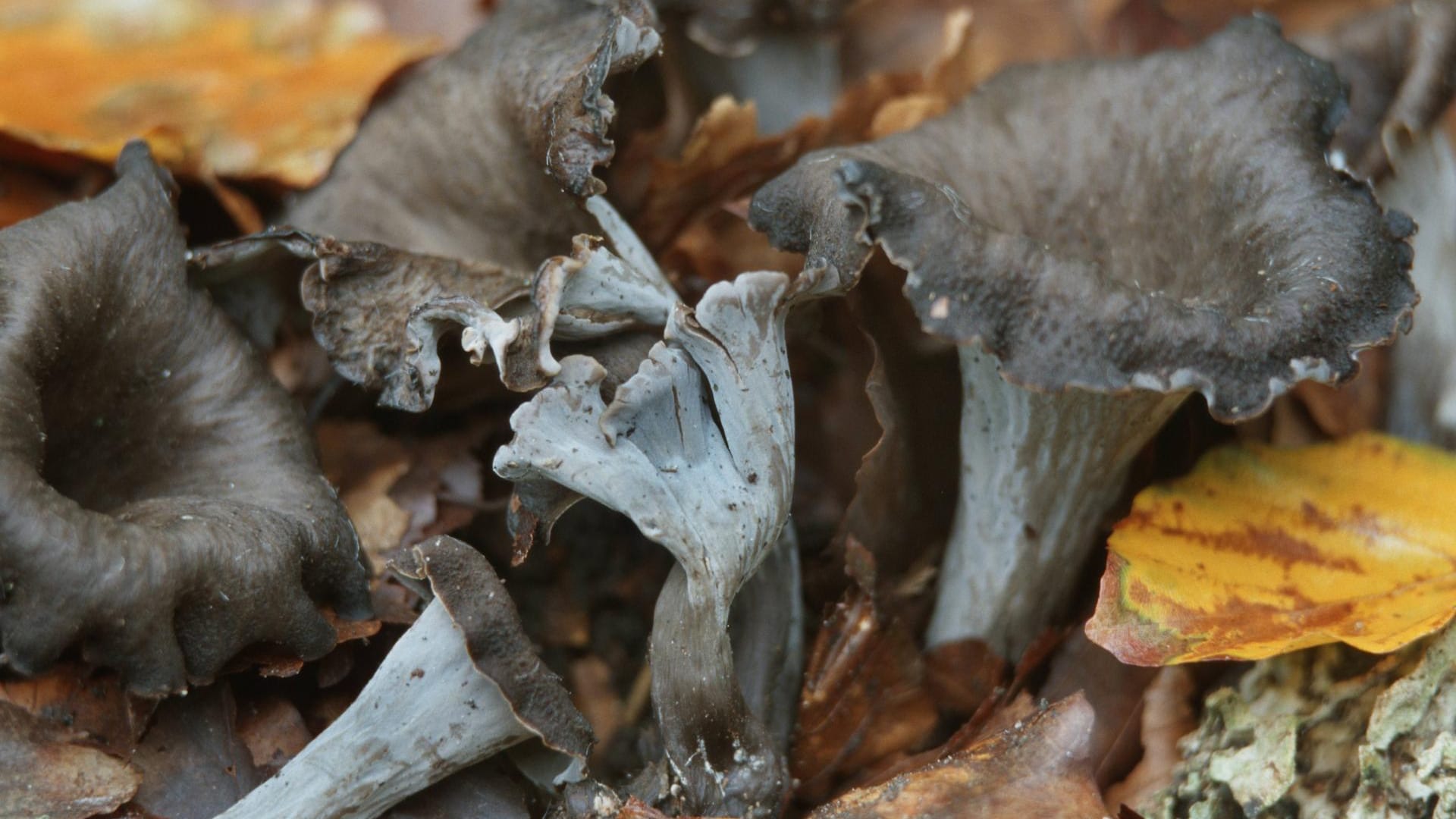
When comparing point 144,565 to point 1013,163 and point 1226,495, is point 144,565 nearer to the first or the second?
point 1013,163

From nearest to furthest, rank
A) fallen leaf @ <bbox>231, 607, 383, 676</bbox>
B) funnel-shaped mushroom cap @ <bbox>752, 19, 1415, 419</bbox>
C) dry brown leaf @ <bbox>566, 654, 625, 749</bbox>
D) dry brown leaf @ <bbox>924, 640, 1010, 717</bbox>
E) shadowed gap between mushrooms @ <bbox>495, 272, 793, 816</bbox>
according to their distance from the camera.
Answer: funnel-shaped mushroom cap @ <bbox>752, 19, 1415, 419</bbox>
shadowed gap between mushrooms @ <bbox>495, 272, 793, 816</bbox>
fallen leaf @ <bbox>231, 607, 383, 676</bbox>
dry brown leaf @ <bbox>924, 640, 1010, 717</bbox>
dry brown leaf @ <bbox>566, 654, 625, 749</bbox>

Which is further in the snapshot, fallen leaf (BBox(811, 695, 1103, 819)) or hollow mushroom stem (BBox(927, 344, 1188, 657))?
hollow mushroom stem (BBox(927, 344, 1188, 657))

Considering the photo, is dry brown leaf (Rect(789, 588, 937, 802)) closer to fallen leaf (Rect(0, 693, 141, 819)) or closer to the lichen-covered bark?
the lichen-covered bark

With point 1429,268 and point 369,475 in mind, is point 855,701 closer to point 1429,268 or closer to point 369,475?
point 369,475

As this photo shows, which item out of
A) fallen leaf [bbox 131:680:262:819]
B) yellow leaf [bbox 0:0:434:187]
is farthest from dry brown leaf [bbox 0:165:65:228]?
fallen leaf [bbox 131:680:262:819]

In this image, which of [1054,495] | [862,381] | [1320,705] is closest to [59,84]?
[862,381]

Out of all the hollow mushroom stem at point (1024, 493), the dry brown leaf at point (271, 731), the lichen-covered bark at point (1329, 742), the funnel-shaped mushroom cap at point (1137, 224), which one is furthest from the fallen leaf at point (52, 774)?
the lichen-covered bark at point (1329, 742)

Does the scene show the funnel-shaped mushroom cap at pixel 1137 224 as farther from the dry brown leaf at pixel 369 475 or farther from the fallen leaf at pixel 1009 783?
the dry brown leaf at pixel 369 475

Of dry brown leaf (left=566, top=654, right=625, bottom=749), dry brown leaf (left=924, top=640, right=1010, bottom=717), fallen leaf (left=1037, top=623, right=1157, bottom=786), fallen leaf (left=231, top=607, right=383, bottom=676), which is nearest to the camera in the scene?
fallen leaf (left=231, top=607, right=383, bottom=676)

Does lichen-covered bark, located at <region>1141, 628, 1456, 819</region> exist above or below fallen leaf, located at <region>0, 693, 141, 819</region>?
below
